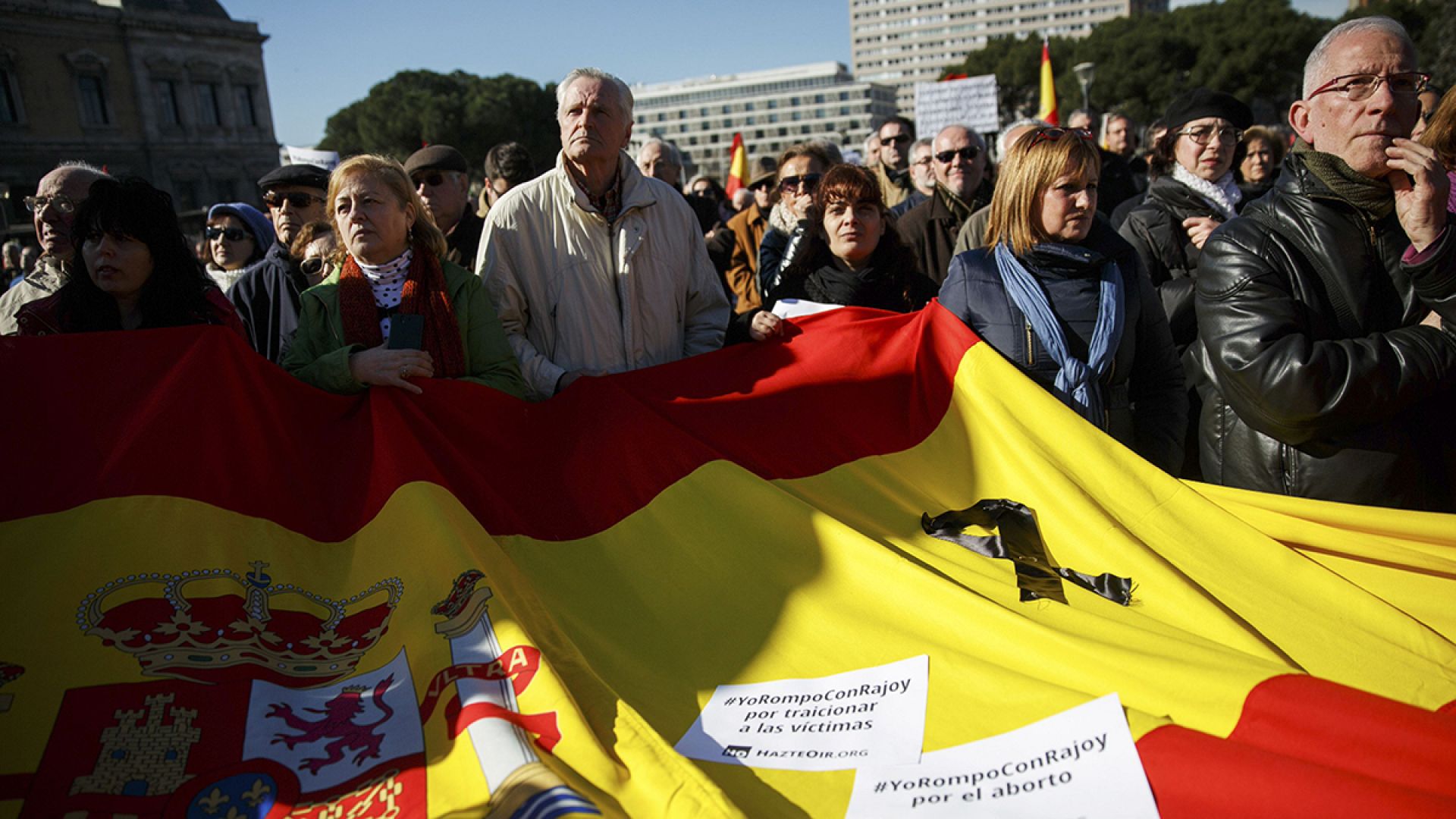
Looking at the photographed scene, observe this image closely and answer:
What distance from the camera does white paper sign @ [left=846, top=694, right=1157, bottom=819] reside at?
58.4 inches

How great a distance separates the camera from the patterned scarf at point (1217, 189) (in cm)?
411

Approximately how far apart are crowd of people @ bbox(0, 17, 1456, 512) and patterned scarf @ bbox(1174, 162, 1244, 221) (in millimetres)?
17

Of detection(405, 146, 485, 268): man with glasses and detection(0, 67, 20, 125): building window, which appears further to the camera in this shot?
detection(0, 67, 20, 125): building window

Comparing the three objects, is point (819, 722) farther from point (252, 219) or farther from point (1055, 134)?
point (252, 219)

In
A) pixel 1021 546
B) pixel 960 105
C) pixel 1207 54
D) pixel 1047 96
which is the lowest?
pixel 1021 546

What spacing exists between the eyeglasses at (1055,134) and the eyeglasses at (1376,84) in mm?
685

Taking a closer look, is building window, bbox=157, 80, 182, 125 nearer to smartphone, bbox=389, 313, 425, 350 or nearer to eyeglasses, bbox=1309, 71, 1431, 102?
smartphone, bbox=389, 313, 425, 350

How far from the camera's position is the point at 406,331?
9.14ft

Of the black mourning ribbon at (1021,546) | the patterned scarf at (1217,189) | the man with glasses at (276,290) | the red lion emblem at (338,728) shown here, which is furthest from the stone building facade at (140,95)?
the black mourning ribbon at (1021,546)

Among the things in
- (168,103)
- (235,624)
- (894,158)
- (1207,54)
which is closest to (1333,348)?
(235,624)

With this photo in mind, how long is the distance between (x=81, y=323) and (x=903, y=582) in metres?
2.66

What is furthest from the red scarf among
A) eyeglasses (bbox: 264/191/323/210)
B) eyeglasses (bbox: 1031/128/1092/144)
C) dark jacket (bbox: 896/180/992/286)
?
dark jacket (bbox: 896/180/992/286)

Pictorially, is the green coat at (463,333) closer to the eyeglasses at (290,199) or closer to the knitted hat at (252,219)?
the eyeglasses at (290,199)

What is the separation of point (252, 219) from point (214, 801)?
390 centimetres
